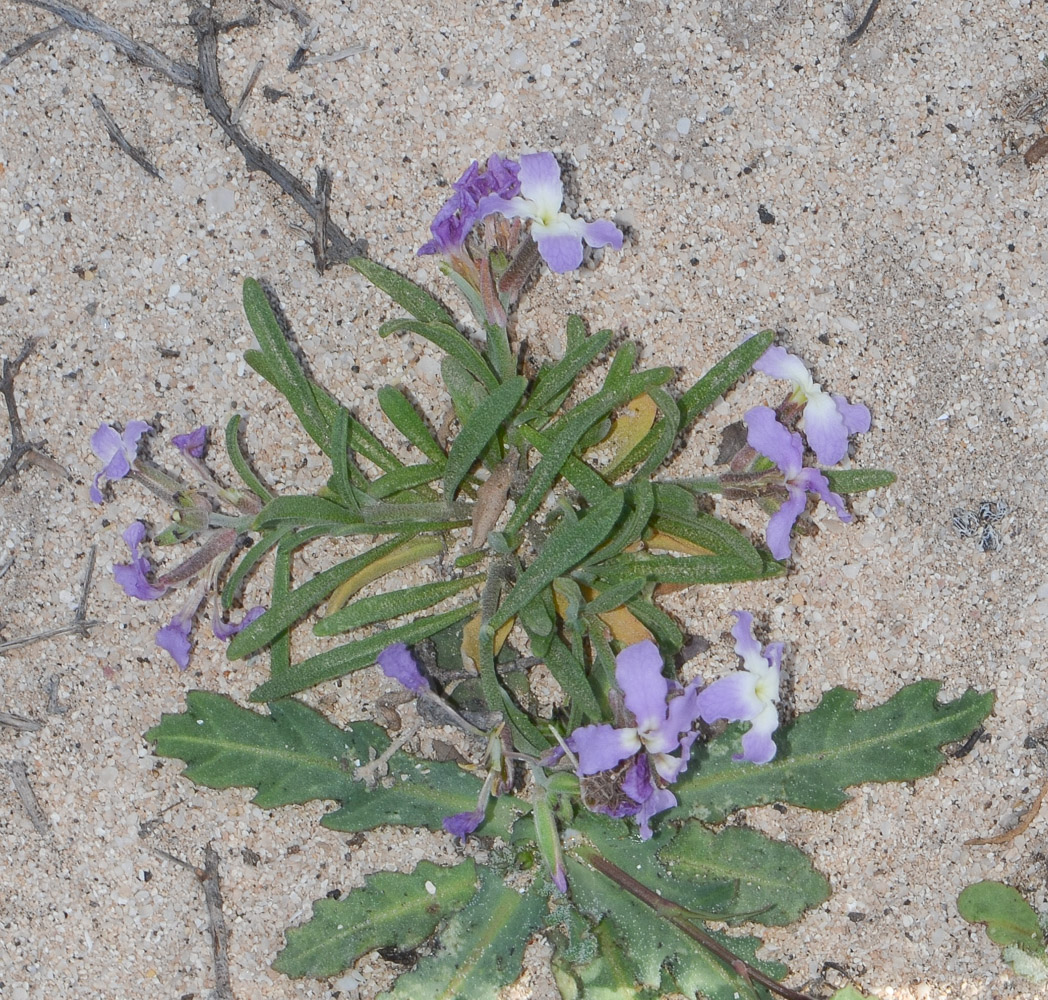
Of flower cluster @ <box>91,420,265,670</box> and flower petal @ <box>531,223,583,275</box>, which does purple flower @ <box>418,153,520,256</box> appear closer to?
flower petal @ <box>531,223,583,275</box>

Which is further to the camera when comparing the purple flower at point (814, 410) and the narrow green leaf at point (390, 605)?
the narrow green leaf at point (390, 605)

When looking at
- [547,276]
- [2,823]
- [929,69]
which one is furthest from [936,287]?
[2,823]

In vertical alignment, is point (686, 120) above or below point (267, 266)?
above

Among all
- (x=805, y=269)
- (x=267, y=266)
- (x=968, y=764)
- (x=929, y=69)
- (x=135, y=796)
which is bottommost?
(x=135, y=796)

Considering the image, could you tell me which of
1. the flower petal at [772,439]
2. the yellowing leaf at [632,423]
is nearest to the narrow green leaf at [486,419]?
the yellowing leaf at [632,423]

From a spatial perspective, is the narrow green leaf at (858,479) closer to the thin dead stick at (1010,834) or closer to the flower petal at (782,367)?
the flower petal at (782,367)

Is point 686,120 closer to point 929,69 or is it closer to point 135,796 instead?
point 929,69

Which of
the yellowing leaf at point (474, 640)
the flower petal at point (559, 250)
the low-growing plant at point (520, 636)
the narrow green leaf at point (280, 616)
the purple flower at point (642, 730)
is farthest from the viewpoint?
the yellowing leaf at point (474, 640)

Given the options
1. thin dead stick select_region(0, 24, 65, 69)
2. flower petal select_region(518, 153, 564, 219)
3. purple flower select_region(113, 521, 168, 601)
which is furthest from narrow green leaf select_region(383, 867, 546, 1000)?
thin dead stick select_region(0, 24, 65, 69)
